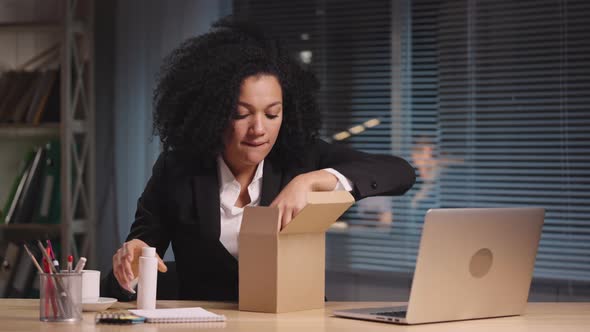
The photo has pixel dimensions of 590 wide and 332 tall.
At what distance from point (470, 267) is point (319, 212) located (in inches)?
12.5

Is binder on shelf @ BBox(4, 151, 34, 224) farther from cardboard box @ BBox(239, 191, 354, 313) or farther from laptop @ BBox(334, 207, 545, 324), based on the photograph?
laptop @ BBox(334, 207, 545, 324)

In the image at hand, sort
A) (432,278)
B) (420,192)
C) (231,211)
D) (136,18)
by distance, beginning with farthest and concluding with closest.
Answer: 1. (136,18)
2. (420,192)
3. (231,211)
4. (432,278)

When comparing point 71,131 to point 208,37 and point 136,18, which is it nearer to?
point 136,18

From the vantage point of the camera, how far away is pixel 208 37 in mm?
2447

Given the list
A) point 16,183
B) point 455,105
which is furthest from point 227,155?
point 16,183

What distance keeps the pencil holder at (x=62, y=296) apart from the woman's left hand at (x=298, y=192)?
0.42 m

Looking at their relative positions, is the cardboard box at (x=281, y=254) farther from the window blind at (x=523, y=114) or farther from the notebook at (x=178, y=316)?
the window blind at (x=523, y=114)

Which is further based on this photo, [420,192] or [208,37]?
[420,192]

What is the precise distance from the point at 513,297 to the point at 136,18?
123 inches

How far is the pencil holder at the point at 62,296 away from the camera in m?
1.71

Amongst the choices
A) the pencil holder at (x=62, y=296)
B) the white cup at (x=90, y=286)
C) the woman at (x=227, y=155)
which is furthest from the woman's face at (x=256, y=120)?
the pencil holder at (x=62, y=296)

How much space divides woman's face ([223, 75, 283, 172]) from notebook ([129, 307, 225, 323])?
1.81 feet

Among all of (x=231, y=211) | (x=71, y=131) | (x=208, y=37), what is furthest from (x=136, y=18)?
(x=231, y=211)

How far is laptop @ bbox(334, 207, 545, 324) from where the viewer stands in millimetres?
1664
